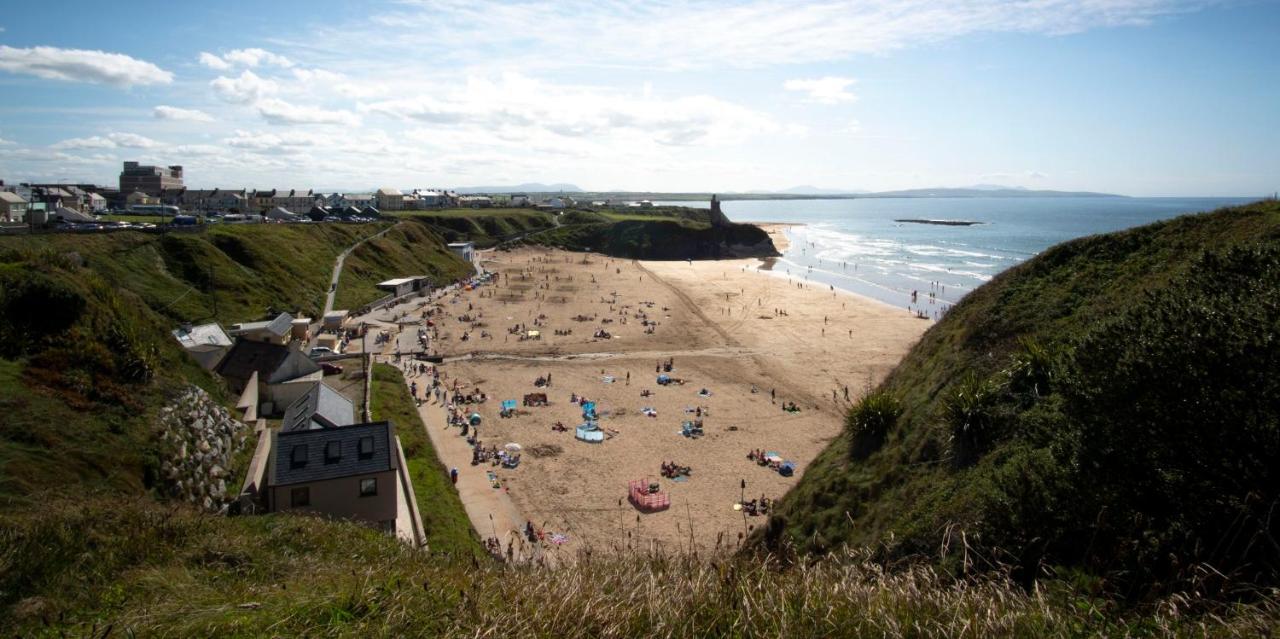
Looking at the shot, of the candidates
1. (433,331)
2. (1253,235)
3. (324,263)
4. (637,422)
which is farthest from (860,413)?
(324,263)

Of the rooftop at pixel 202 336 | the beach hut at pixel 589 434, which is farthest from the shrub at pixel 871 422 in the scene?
the rooftop at pixel 202 336

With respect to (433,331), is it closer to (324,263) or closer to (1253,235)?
(324,263)

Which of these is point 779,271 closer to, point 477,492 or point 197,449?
point 477,492

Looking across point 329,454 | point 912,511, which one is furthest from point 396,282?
point 912,511

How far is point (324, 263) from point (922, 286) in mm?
57784

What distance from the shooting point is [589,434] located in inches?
1128

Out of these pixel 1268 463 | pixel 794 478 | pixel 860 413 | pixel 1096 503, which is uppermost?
pixel 1268 463

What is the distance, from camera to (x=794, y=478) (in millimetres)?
24703

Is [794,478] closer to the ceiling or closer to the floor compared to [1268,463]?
closer to the floor

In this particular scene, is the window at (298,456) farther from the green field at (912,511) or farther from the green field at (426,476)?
the green field at (426,476)

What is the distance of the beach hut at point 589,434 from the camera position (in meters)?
28.3

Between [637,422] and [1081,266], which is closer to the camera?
[1081,266]

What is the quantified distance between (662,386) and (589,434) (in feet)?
27.8

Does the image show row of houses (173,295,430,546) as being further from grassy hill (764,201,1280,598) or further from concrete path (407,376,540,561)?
grassy hill (764,201,1280,598)
